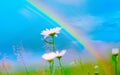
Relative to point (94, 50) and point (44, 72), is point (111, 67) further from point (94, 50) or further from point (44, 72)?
point (44, 72)

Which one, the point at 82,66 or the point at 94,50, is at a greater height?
the point at 94,50

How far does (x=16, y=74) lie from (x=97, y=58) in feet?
2.43

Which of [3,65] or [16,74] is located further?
[16,74]

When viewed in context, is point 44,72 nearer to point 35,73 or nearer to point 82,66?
point 35,73

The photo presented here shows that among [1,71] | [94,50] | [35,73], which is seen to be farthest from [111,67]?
[1,71]

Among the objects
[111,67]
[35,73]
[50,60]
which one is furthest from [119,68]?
[50,60]

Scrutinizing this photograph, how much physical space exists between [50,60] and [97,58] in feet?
5.00

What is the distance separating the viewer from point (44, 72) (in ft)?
7.14

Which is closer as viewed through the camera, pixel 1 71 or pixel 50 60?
pixel 50 60

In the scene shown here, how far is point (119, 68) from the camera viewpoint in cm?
259

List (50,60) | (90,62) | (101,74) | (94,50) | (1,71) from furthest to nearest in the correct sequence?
1. (94,50)
2. (90,62)
3. (101,74)
4. (1,71)
5. (50,60)

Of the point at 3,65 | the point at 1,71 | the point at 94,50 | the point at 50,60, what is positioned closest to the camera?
the point at 50,60

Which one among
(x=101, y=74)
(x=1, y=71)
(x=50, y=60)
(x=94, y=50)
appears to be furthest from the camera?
(x=94, y=50)

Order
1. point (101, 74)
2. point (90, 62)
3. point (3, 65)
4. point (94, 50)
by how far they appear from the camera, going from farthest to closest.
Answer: point (94, 50), point (90, 62), point (101, 74), point (3, 65)
